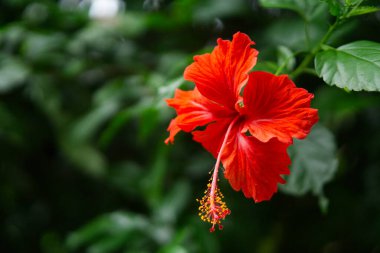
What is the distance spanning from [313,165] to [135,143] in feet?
3.49

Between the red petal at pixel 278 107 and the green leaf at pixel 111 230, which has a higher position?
the red petal at pixel 278 107

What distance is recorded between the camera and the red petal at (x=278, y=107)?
77cm

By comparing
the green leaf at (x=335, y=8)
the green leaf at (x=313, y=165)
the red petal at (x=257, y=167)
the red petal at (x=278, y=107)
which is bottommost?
the green leaf at (x=313, y=165)

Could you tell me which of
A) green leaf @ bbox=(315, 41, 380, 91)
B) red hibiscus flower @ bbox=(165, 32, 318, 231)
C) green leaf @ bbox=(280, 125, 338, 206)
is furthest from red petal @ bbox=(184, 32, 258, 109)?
green leaf @ bbox=(280, 125, 338, 206)

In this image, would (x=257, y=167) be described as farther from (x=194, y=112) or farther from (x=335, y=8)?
(x=335, y=8)

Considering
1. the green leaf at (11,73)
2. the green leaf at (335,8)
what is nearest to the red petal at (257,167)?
the green leaf at (335,8)

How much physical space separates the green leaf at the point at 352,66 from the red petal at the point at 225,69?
0.47 feet

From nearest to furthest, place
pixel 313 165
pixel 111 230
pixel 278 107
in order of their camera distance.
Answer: pixel 278 107 → pixel 313 165 → pixel 111 230

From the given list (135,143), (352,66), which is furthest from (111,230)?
(352,66)

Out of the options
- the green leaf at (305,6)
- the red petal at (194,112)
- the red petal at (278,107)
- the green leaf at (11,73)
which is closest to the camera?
the red petal at (278,107)

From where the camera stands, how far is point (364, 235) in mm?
1603

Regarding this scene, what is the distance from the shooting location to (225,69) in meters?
0.84

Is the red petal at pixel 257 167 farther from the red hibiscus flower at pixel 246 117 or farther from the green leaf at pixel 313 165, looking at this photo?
the green leaf at pixel 313 165

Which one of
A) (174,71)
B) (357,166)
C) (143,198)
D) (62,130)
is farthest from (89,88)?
(357,166)
